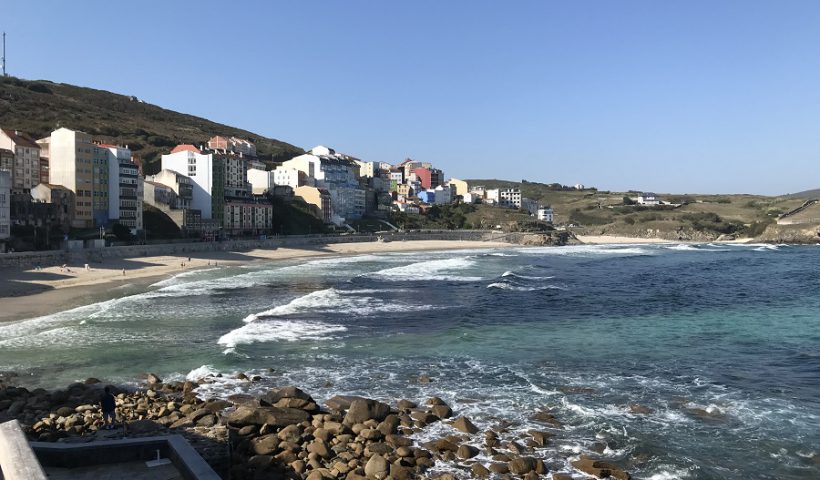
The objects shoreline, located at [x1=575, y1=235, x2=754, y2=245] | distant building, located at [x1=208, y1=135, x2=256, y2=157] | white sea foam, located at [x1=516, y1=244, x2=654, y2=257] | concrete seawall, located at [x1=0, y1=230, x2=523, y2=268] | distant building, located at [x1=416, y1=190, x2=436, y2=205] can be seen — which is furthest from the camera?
distant building, located at [x1=416, y1=190, x2=436, y2=205]

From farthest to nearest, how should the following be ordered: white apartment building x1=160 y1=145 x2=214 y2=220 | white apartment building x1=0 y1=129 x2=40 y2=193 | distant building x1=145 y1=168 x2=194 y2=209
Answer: white apartment building x1=160 y1=145 x2=214 y2=220, distant building x1=145 y1=168 x2=194 y2=209, white apartment building x1=0 y1=129 x2=40 y2=193

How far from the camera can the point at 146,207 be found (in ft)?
270

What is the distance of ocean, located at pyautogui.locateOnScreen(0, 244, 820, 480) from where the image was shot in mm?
15875

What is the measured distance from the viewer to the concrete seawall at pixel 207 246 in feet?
170

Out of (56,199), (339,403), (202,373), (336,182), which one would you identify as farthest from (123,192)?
(339,403)

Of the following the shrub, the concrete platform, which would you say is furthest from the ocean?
the shrub

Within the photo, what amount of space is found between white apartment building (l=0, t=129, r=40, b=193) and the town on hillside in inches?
4.8

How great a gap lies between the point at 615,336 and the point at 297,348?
53.0ft

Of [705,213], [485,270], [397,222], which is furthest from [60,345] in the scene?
[705,213]

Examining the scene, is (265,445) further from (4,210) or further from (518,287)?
(4,210)

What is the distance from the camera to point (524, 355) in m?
24.8

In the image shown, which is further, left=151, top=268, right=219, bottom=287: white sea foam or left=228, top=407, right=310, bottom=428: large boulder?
left=151, top=268, right=219, bottom=287: white sea foam

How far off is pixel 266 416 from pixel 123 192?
70011 millimetres

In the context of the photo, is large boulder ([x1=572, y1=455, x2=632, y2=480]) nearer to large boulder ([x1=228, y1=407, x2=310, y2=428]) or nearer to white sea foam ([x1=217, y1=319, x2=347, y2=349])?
large boulder ([x1=228, y1=407, x2=310, y2=428])
